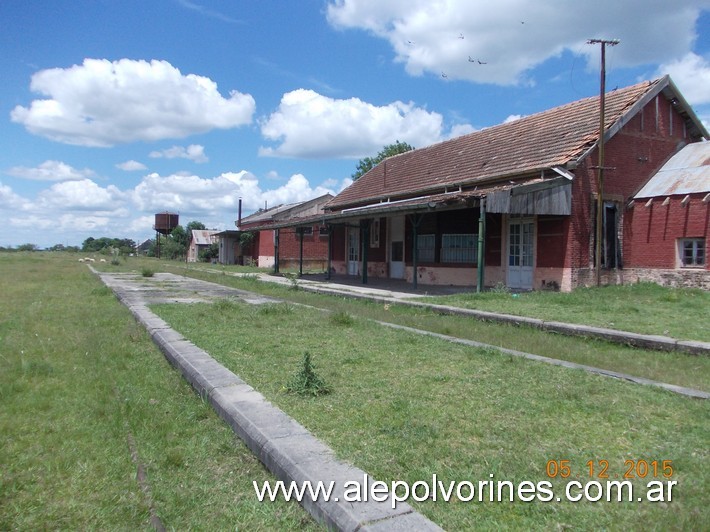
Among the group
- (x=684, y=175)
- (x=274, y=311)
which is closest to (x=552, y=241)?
(x=684, y=175)

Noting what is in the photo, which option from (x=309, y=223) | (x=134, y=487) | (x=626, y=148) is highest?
(x=626, y=148)

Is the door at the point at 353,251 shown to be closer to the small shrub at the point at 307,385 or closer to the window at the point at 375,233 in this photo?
the window at the point at 375,233

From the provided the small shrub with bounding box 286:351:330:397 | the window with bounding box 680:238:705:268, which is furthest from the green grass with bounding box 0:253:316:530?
the window with bounding box 680:238:705:268

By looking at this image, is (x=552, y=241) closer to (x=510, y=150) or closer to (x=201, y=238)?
(x=510, y=150)

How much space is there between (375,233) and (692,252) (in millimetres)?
12819

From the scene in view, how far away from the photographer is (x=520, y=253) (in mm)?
17156

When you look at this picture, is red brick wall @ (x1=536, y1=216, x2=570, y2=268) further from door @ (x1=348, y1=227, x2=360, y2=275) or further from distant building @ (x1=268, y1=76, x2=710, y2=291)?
door @ (x1=348, y1=227, x2=360, y2=275)

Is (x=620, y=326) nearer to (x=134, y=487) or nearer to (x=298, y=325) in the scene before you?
(x=298, y=325)

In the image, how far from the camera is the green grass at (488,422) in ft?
9.36

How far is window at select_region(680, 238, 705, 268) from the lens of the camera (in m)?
15.6

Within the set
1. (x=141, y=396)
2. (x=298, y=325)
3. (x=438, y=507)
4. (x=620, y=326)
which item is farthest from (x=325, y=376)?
(x=620, y=326)

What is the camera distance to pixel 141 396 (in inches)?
203

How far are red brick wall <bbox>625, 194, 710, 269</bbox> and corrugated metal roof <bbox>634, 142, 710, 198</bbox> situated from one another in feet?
0.81

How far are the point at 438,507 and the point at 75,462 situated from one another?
97.4 inches
